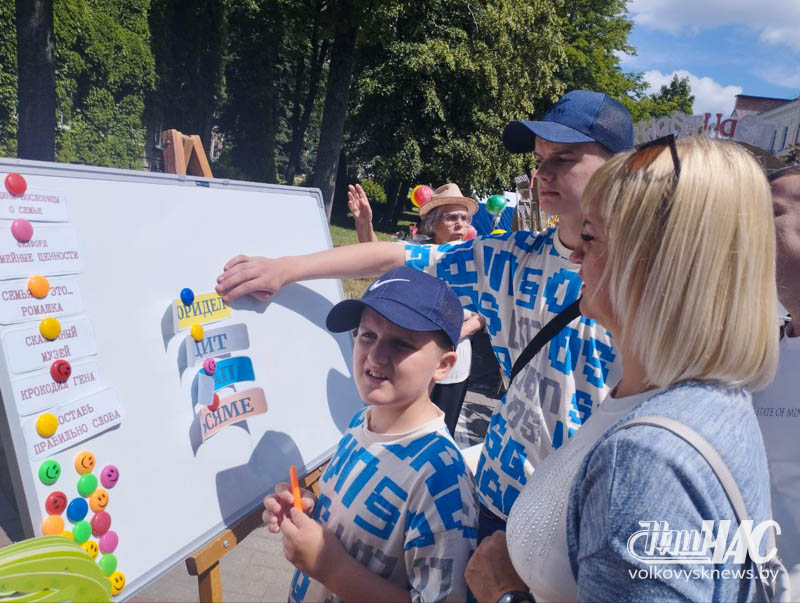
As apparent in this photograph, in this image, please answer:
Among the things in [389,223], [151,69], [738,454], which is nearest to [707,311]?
[738,454]

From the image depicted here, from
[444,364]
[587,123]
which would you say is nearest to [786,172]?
[587,123]

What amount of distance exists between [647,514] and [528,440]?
784 mm

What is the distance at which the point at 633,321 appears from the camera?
926mm

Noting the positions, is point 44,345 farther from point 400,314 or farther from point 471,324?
point 471,324

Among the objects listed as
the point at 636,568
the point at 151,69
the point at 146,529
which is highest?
the point at 151,69

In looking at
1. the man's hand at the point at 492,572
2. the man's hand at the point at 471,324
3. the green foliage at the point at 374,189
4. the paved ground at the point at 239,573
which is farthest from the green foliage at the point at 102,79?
the man's hand at the point at 492,572

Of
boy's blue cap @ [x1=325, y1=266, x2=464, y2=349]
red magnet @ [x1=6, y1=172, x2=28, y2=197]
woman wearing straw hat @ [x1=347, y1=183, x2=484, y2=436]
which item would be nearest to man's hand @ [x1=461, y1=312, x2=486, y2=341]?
woman wearing straw hat @ [x1=347, y1=183, x2=484, y2=436]

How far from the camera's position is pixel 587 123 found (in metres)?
1.59

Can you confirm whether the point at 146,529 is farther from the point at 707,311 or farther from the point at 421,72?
the point at 421,72

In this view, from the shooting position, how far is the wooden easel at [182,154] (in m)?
2.33

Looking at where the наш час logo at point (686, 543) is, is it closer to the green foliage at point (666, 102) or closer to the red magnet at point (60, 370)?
the red magnet at point (60, 370)

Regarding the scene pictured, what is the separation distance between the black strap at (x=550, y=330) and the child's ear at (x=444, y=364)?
0.63 ft

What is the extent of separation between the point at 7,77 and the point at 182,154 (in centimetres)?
1023

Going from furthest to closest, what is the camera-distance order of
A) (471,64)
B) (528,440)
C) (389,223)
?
(389,223)
(471,64)
(528,440)
